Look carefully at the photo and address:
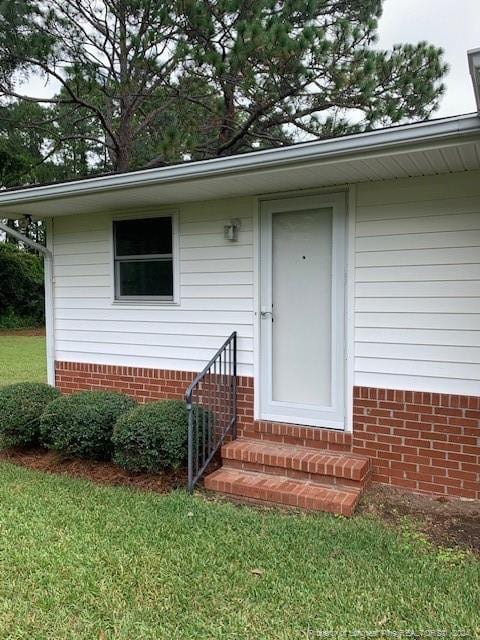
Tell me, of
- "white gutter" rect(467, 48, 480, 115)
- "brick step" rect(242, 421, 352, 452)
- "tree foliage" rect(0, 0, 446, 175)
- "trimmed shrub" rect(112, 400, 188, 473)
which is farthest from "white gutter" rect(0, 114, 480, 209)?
"tree foliage" rect(0, 0, 446, 175)

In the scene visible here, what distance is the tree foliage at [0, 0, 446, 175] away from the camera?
26.2 ft

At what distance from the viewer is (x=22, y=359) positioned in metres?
11.9

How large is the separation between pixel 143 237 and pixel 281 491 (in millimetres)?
2979

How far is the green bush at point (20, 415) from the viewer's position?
4.97 metres

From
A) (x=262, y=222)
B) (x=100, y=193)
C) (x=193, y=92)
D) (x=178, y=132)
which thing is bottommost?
(x=262, y=222)

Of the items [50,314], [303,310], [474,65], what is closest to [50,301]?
[50,314]

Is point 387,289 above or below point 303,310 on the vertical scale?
above

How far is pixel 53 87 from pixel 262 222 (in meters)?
7.43

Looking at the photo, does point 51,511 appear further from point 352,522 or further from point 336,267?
point 336,267

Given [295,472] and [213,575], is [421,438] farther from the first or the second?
[213,575]

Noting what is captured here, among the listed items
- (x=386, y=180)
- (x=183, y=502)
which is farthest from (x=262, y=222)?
(x=183, y=502)

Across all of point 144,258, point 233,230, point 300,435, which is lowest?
point 300,435

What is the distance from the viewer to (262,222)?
15.1 feet

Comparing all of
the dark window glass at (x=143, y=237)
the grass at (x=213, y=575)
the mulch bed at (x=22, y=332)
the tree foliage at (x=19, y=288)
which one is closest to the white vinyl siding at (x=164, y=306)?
the dark window glass at (x=143, y=237)
